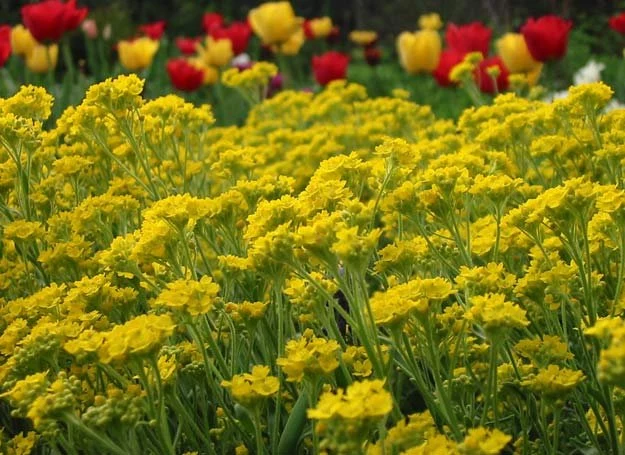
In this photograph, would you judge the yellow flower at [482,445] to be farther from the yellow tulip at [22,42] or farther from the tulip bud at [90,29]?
the tulip bud at [90,29]

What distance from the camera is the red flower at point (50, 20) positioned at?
3.39 metres

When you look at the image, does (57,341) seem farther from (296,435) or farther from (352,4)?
(352,4)

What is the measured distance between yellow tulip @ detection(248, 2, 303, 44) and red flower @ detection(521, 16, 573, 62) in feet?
4.13

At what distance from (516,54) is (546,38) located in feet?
0.51

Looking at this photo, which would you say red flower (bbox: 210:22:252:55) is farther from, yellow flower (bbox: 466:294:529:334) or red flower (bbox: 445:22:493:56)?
yellow flower (bbox: 466:294:529:334)

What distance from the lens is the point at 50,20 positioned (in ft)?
11.1

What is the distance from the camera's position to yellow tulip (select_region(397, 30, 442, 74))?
11.8 feet

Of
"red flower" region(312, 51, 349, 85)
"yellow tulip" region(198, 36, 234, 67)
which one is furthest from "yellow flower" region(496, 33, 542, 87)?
"yellow tulip" region(198, 36, 234, 67)

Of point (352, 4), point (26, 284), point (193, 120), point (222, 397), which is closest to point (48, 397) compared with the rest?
point (222, 397)

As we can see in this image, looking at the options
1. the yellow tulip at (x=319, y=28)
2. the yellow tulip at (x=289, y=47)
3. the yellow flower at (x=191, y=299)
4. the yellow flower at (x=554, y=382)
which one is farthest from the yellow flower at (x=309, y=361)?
the yellow tulip at (x=319, y=28)

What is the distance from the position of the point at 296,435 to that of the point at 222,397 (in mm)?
146

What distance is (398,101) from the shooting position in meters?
2.58

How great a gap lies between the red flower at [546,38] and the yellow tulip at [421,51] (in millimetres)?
689

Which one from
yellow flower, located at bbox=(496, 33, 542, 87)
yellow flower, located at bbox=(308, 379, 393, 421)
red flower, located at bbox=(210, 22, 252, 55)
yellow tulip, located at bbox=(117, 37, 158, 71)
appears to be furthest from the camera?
red flower, located at bbox=(210, 22, 252, 55)
